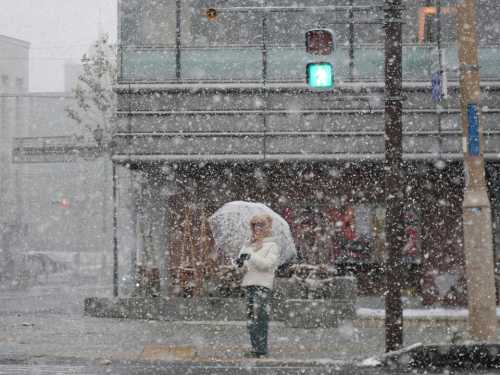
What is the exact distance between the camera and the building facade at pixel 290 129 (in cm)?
2112

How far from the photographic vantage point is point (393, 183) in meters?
11.8

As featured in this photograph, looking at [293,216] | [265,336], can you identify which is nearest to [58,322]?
[265,336]

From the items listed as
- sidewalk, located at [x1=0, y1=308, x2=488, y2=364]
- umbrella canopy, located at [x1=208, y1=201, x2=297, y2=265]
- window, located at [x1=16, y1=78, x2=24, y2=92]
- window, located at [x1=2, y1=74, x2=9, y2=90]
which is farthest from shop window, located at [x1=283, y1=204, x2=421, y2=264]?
window, located at [x1=16, y1=78, x2=24, y2=92]

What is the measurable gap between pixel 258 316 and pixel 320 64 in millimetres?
5343

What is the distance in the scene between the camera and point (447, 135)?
831 inches

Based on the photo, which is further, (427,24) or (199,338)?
(427,24)

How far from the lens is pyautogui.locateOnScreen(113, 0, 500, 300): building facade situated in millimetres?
21125

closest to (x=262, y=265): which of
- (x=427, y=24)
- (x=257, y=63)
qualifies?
(x=257, y=63)

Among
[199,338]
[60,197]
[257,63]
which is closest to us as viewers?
[199,338]

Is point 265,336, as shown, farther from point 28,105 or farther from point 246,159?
point 28,105

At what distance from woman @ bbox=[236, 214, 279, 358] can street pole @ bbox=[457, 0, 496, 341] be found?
106 inches

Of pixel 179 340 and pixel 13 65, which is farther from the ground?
pixel 13 65

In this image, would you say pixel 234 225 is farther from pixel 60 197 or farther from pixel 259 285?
pixel 60 197

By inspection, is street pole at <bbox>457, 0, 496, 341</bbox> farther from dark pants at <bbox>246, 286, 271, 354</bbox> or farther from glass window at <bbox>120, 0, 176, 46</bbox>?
glass window at <bbox>120, 0, 176, 46</bbox>
